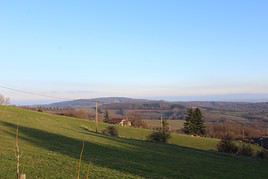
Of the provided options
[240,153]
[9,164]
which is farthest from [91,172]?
[240,153]

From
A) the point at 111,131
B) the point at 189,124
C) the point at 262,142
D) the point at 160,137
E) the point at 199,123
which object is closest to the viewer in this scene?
the point at 160,137

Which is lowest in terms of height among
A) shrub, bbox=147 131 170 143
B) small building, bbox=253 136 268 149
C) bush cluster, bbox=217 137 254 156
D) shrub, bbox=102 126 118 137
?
small building, bbox=253 136 268 149

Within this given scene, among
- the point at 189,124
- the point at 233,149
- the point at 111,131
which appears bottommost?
the point at 233,149

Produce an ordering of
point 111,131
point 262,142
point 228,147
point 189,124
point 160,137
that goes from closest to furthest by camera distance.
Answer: point 228,147 < point 160,137 < point 111,131 < point 262,142 < point 189,124

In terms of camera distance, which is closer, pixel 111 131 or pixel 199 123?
pixel 111 131

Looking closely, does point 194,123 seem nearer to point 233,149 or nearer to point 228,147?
point 228,147

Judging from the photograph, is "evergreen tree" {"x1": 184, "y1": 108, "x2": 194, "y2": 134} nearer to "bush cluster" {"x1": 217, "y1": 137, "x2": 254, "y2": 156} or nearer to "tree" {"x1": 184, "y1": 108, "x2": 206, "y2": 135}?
"tree" {"x1": 184, "y1": 108, "x2": 206, "y2": 135}

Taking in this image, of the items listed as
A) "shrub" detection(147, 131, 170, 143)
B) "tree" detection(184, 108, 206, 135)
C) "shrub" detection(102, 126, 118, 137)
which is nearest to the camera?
"shrub" detection(147, 131, 170, 143)

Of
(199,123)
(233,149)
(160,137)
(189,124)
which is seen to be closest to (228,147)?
(233,149)

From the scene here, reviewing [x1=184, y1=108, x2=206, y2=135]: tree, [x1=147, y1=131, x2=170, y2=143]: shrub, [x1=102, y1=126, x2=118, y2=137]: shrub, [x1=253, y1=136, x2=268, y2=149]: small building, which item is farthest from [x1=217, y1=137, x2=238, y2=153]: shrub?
[x1=184, y1=108, x2=206, y2=135]: tree

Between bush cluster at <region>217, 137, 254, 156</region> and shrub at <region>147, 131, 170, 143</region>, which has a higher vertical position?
shrub at <region>147, 131, 170, 143</region>

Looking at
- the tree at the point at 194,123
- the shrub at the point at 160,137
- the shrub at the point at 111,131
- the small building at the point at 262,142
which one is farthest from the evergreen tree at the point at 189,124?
the shrub at the point at 160,137

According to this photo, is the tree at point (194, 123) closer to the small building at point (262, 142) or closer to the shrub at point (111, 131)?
the small building at point (262, 142)

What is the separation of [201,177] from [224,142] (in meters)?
31.7
